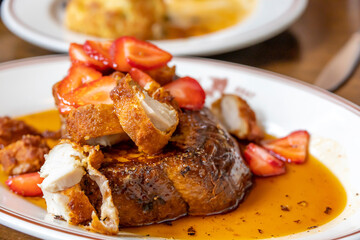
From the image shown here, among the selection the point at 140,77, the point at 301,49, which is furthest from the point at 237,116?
the point at 301,49

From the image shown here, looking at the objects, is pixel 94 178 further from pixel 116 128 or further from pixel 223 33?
pixel 223 33

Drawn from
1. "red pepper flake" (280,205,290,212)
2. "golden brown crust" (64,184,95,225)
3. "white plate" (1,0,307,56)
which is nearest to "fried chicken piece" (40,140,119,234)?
"golden brown crust" (64,184,95,225)

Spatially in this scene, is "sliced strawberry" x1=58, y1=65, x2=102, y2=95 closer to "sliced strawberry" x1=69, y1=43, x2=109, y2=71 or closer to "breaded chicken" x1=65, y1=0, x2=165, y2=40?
"sliced strawberry" x1=69, y1=43, x2=109, y2=71

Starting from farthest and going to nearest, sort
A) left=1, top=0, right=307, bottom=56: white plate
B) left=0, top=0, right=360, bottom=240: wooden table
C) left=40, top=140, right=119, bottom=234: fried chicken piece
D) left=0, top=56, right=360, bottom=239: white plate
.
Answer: left=0, top=0, right=360, bottom=240: wooden table, left=1, top=0, right=307, bottom=56: white plate, left=0, top=56, right=360, bottom=239: white plate, left=40, top=140, right=119, bottom=234: fried chicken piece

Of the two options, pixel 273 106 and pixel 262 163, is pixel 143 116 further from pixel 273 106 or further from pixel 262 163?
pixel 273 106

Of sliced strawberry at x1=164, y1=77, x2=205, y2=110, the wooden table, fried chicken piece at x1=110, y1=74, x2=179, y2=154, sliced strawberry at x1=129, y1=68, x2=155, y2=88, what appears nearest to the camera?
fried chicken piece at x1=110, y1=74, x2=179, y2=154

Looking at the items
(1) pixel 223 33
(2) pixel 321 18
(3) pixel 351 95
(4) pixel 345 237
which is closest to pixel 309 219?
(4) pixel 345 237

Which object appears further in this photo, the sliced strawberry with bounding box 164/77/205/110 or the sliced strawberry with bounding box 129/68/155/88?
the sliced strawberry with bounding box 164/77/205/110

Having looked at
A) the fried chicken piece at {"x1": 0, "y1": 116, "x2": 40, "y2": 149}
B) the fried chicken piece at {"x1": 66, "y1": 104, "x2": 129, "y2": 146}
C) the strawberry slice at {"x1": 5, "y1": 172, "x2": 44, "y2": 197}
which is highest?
the fried chicken piece at {"x1": 66, "y1": 104, "x2": 129, "y2": 146}
